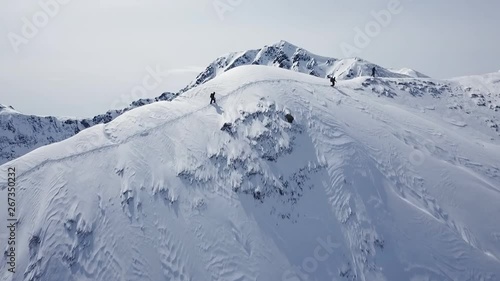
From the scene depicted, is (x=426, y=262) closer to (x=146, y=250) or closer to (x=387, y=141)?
(x=387, y=141)

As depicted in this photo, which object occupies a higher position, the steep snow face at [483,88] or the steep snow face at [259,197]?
the steep snow face at [483,88]

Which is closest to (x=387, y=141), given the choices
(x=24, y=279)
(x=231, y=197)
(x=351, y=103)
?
(x=351, y=103)

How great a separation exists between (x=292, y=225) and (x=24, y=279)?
20143 millimetres

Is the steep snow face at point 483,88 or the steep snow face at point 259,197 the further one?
the steep snow face at point 483,88

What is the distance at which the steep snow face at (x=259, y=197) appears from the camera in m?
23.4

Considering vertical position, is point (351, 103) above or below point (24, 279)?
above

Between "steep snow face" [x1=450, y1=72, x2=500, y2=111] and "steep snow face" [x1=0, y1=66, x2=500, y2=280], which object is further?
"steep snow face" [x1=450, y1=72, x2=500, y2=111]

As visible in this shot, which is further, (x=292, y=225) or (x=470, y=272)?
(x=292, y=225)

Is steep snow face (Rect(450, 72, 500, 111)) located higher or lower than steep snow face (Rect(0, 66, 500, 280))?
higher

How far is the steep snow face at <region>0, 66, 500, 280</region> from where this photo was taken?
23.4m

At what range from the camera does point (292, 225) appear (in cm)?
2572

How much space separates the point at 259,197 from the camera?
27234mm

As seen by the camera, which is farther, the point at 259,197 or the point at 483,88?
the point at 483,88

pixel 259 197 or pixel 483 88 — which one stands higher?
pixel 483 88
